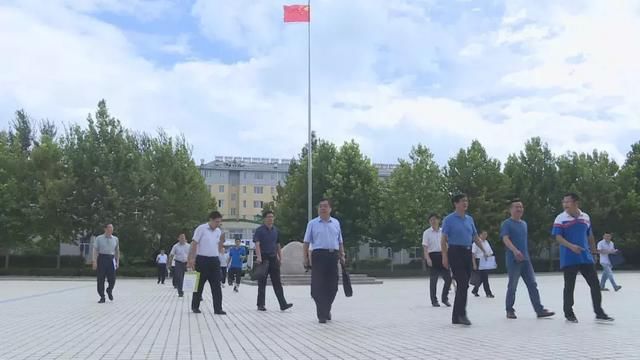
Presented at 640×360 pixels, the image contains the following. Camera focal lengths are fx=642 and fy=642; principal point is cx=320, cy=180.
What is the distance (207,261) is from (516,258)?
5651mm

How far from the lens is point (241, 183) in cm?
12256

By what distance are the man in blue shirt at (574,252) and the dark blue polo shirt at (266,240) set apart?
17.9 feet

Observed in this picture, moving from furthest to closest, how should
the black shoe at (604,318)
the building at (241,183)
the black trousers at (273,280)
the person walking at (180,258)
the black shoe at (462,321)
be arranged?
the building at (241,183)
the person walking at (180,258)
the black trousers at (273,280)
the black shoe at (604,318)
the black shoe at (462,321)

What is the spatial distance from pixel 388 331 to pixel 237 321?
9.71 ft

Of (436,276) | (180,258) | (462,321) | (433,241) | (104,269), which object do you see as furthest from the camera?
(180,258)

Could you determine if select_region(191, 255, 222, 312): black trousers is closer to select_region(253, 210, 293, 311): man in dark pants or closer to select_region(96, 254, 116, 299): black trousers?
select_region(253, 210, 293, 311): man in dark pants

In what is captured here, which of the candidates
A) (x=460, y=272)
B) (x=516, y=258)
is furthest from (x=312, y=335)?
(x=516, y=258)

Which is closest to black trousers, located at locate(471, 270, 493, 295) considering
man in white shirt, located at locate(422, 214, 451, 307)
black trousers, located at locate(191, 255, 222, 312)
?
man in white shirt, located at locate(422, 214, 451, 307)

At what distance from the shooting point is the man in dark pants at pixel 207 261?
12.2 meters

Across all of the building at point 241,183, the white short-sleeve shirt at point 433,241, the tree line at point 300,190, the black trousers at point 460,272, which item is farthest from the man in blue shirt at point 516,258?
the building at point 241,183

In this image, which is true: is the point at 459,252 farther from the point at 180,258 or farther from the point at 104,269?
the point at 180,258

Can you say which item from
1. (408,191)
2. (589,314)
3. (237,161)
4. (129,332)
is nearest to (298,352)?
(129,332)

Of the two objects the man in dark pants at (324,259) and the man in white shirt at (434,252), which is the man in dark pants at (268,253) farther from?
the man in white shirt at (434,252)

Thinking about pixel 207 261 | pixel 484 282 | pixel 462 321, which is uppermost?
pixel 207 261
